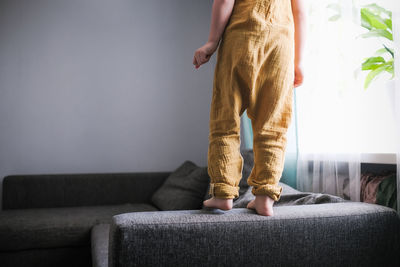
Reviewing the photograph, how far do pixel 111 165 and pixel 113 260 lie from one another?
2.16m

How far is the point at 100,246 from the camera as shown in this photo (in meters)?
1.54

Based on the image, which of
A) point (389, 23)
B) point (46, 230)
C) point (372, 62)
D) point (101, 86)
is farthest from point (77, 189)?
point (389, 23)

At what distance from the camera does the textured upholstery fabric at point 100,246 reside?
1.34 m

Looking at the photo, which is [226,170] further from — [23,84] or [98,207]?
[23,84]

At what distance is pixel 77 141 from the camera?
2.88 metres

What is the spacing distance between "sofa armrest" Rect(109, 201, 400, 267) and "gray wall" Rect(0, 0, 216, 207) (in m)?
2.08

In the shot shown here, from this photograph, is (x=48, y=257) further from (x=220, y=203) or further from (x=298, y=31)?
(x=298, y=31)

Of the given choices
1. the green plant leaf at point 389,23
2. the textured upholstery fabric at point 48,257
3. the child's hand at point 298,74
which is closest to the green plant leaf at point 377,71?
the green plant leaf at point 389,23

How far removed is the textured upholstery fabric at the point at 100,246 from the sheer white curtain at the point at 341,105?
998 millimetres

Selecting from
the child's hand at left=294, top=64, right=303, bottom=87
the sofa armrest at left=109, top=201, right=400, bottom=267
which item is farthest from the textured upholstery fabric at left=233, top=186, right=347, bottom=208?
the child's hand at left=294, top=64, right=303, bottom=87

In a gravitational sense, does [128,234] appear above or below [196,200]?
above

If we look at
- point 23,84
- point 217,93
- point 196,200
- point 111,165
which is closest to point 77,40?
point 23,84

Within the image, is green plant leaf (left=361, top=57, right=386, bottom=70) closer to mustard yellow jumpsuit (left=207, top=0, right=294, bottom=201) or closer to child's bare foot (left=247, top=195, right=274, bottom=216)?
mustard yellow jumpsuit (left=207, top=0, right=294, bottom=201)

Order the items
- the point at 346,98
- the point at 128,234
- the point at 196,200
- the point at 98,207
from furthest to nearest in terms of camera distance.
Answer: the point at 98,207, the point at 196,200, the point at 346,98, the point at 128,234
